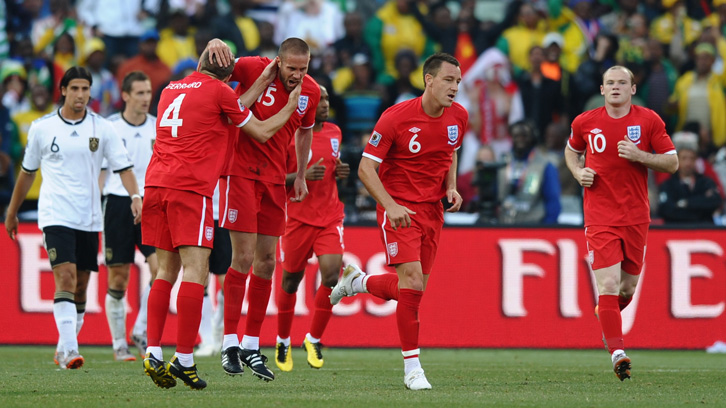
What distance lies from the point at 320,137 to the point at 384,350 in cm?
381

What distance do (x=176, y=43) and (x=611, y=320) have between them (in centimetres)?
1106

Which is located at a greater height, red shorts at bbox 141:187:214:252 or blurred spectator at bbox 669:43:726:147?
blurred spectator at bbox 669:43:726:147

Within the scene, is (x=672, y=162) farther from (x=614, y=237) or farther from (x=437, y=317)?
(x=437, y=317)

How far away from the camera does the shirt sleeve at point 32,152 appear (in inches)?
419

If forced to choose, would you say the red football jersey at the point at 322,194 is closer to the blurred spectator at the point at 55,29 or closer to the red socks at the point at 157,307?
the red socks at the point at 157,307

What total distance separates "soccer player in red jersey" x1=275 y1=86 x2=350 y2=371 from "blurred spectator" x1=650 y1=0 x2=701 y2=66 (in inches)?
360

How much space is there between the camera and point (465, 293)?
577 inches

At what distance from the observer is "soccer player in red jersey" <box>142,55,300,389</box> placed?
8.20 meters

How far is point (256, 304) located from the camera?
9.73 meters

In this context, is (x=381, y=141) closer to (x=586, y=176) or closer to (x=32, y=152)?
(x=586, y=176)

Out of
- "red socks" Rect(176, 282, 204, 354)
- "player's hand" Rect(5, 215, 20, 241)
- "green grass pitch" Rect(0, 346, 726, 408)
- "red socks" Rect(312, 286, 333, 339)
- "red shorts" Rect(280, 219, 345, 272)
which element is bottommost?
"green grass pitch" Rect(0, 346, 726, 408)

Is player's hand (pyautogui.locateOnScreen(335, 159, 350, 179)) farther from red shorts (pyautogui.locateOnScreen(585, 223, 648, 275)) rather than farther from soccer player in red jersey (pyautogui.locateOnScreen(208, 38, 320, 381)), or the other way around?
red shorts (pyautogui.locateOnScreen(585, 223, 648, 275))

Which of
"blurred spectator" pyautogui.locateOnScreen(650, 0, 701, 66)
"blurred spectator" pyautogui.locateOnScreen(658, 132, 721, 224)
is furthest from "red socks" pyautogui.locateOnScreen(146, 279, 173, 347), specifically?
"blurred spectator" pyautogui.locateOnScreen(650, 0, 701, 66)

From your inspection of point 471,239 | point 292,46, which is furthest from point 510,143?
point 292,46
